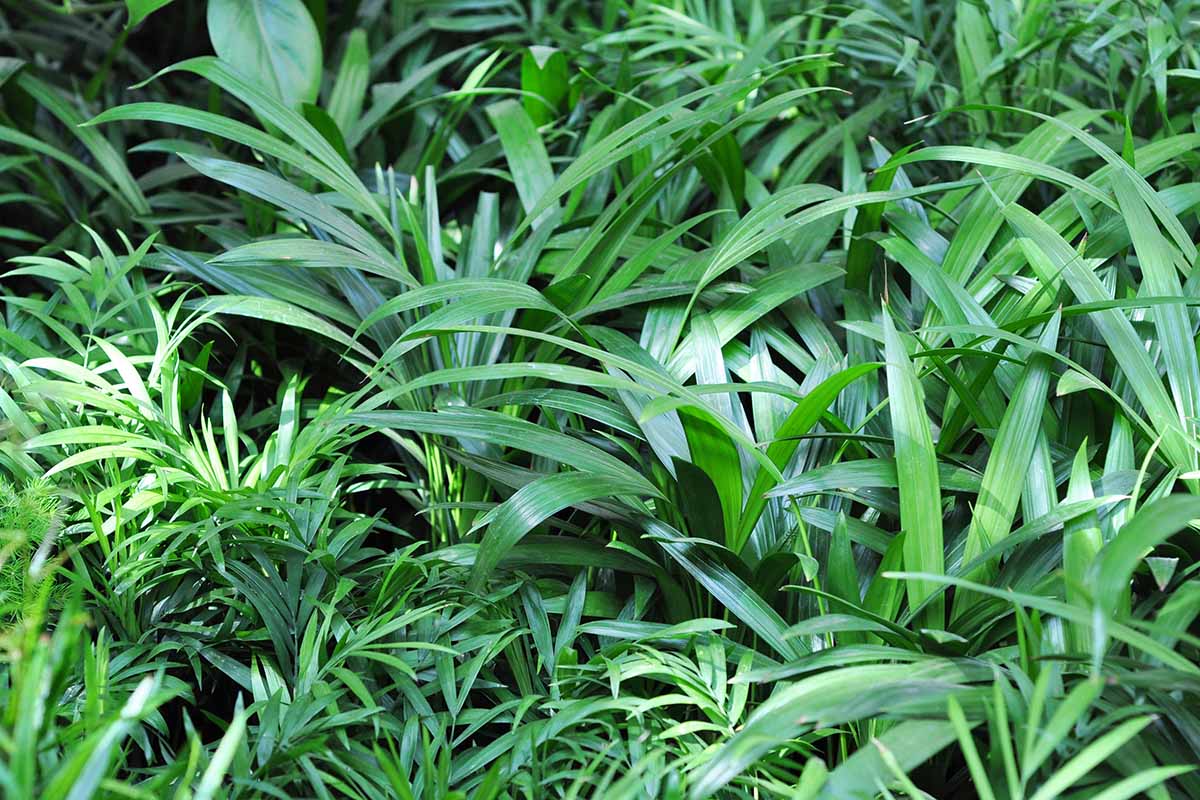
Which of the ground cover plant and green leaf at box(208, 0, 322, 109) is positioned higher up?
green leaf at box(208, 0, 322, 109)

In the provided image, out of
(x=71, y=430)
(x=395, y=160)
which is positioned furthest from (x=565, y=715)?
(x=395, y=160)

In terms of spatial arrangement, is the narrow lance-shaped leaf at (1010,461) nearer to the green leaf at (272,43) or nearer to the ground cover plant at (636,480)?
the ground cover plant at (636,480)

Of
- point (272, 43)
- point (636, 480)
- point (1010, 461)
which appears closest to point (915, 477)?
point (1010, 461)

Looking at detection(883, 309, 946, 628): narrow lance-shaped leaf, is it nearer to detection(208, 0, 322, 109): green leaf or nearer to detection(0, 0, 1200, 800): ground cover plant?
detection(0, 0, 1200, 800): ground cover plant

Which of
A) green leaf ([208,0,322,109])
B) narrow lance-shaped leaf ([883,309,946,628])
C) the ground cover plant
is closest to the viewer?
the ground cover plant

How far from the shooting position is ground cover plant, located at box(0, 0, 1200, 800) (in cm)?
65

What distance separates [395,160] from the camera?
158 cm

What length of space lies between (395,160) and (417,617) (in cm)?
99

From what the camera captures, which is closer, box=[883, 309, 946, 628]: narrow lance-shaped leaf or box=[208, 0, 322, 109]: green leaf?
box=[883, 309, 946, 628]: narrow lance-shaped leaf

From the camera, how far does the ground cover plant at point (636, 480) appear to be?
2.13 ft

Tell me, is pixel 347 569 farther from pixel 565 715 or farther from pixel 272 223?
pixel 272 223

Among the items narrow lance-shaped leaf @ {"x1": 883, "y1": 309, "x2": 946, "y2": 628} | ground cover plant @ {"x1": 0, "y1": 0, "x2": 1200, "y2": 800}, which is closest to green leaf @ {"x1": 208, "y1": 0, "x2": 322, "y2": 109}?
ground cover plant @ {"x1": 0, "y1": 0, "x2": 1200, "y2": 800}

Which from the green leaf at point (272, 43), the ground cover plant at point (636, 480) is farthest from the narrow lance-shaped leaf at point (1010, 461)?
the green leaf at point (272, 43)

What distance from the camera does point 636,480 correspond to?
827mm
